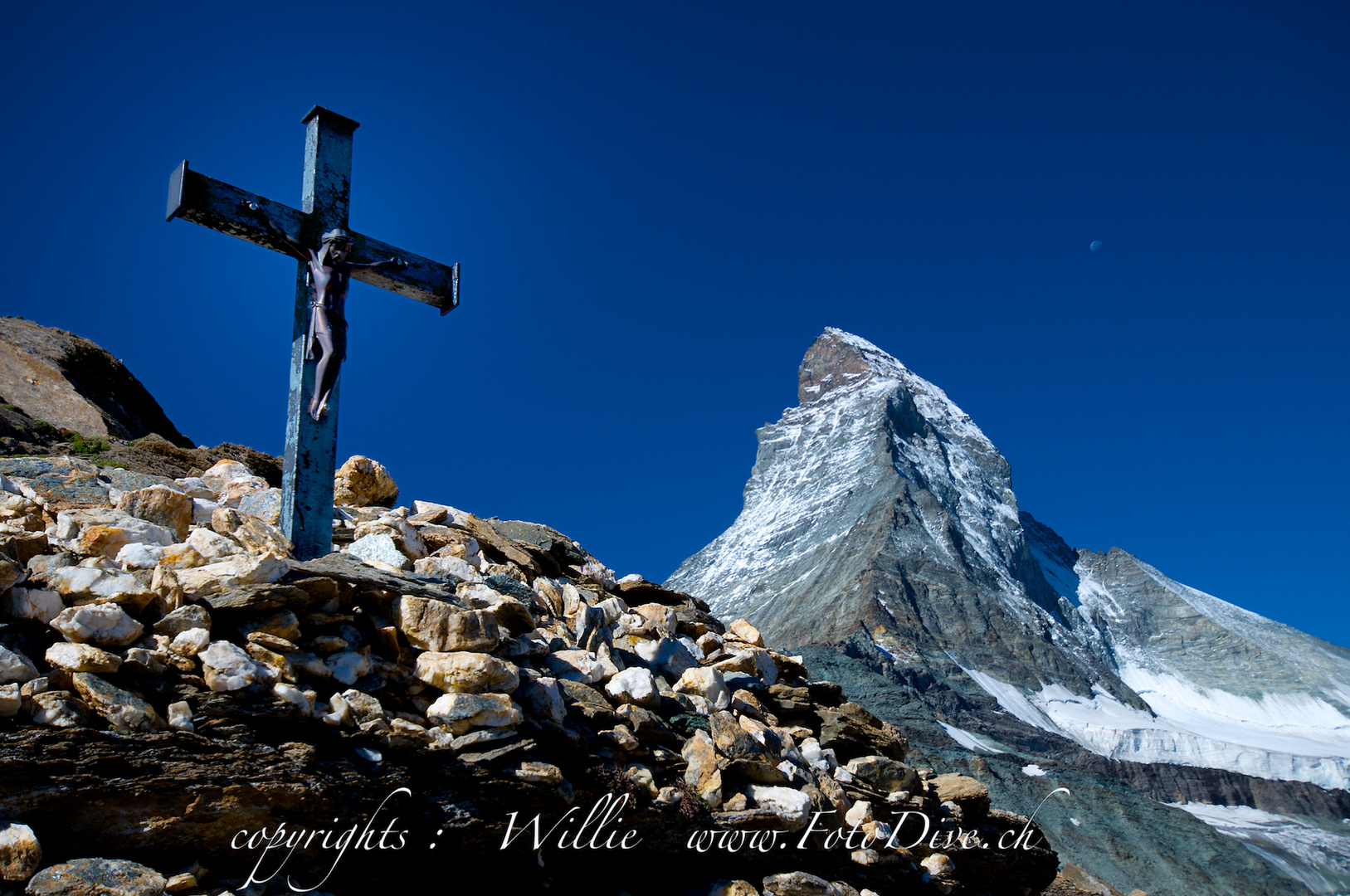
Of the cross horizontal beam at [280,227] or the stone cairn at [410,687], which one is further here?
the cross horizontal beam at [280,227]

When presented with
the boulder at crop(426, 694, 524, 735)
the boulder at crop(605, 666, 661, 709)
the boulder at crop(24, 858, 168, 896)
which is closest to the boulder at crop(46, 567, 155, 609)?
the boulder at crop(24, 858, 168, 896)

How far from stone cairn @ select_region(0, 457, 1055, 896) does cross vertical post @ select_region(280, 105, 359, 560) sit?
1.21ft

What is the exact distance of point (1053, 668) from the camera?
134000mm

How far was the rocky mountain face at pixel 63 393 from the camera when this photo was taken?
9913 millimetres

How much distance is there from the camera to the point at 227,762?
398 cm

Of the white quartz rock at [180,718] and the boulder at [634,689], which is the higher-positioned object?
the boulder at [634,689]

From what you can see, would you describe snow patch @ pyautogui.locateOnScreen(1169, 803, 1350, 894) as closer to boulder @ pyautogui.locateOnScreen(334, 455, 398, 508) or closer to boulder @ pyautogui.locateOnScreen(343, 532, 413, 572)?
boulder @ pyautogui.locateOnScreen(334, 455, 398, 508)

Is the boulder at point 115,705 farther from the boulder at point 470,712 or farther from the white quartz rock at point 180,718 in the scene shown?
the boulder at point 470,712

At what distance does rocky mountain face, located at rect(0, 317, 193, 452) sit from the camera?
9.91 metres

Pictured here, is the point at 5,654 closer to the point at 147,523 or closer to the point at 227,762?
the point at 227,762

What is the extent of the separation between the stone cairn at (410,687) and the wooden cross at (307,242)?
40cm

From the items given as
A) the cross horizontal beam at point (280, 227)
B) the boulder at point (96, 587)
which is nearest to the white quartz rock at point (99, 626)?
the boulder at point (96, 587)

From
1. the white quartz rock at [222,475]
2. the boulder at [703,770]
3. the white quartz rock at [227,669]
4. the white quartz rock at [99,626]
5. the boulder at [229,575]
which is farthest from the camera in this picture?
the white quartz rock at [222,475]

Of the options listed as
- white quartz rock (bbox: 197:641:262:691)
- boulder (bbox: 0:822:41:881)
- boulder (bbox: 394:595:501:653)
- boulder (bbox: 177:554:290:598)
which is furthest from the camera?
boulder (bbox: 394:595:501:653)
